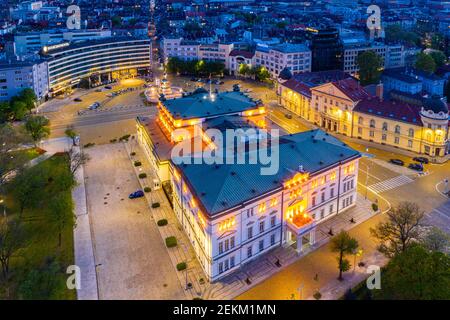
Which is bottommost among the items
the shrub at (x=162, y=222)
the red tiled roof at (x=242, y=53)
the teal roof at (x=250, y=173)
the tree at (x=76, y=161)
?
the shrub at (x=162, y=222)

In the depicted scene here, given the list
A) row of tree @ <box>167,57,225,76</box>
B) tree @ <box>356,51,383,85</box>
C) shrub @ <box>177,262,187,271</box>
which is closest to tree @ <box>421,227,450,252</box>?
shrub @ <box>177,262,187,271</box>

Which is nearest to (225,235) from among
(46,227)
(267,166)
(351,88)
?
(267,166)

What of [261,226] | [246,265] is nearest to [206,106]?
[261,226]

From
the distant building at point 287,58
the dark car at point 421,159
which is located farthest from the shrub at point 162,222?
the distant building at point 287,58

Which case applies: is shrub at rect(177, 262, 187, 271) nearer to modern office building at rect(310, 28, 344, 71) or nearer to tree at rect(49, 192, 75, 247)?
tree at rect(49, 192, 75, 247)

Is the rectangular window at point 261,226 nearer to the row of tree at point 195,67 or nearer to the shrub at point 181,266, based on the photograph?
the shrub at point 181,266

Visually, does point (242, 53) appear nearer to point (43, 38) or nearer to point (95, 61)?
point (95, 61)
